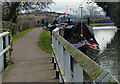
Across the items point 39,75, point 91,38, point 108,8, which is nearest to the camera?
point 39,75

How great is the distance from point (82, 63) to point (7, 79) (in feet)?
14.3

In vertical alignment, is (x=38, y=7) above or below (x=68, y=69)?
above

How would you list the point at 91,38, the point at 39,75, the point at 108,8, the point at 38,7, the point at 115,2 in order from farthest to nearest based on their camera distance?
1. the point at 108,8
2. the point at 115,2
3. the point at 38,7
4. the point at 91,38
5. the point at 39,75

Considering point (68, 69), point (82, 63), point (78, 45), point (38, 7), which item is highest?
point (38, 7)

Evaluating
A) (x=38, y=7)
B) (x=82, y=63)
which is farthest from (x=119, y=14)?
(x=82, y=63)

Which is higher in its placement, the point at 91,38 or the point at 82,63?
the point at 82,63

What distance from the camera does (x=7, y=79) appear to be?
6.34 metres

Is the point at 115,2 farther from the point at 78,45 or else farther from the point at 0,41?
the point at 0,41

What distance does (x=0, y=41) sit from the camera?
22.0ft

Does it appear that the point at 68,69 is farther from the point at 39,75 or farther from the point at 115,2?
the point at 115,2

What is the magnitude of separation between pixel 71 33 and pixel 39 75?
48.6ft

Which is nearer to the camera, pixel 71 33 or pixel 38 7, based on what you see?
pixel 71 33

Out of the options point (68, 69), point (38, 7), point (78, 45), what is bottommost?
point (78, 45)

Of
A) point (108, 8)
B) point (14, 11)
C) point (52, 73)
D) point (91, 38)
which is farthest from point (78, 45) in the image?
point (108, 8)
